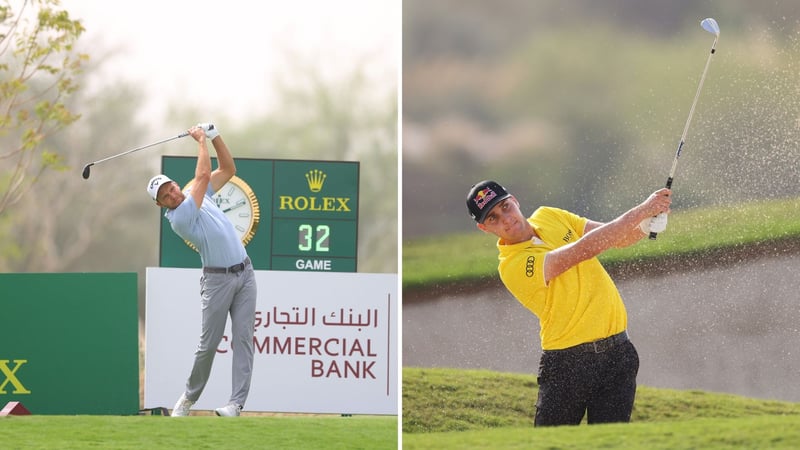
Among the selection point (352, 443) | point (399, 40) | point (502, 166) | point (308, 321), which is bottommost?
point (352, 443)

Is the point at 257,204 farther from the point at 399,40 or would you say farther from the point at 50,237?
the point at 50,237

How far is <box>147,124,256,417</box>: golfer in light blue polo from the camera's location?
705 cm

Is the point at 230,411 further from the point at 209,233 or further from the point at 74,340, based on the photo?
the point at 74,340

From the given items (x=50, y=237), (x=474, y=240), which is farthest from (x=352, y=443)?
(x=50, y=237)

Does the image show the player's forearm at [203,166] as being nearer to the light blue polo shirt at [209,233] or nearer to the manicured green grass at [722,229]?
the light blue polo shirt at [209,233]

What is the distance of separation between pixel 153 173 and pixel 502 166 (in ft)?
50.7

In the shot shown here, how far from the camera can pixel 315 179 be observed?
912cm

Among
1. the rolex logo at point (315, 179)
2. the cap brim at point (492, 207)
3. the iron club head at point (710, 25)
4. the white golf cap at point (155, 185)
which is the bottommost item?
the cap brim at point (492, 207)

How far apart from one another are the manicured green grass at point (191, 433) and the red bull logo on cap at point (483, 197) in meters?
1.42

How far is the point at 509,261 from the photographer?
5141 mm

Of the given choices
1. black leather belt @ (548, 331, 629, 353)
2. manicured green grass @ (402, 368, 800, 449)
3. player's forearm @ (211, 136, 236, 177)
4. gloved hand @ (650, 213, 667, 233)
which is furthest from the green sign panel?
gloved hand @ (650, 213, 667, 233)

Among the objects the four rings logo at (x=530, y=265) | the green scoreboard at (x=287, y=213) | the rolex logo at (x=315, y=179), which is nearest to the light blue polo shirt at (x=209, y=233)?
the green scoreboard at (x=287, y=213)

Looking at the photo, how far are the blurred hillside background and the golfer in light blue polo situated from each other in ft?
6.12

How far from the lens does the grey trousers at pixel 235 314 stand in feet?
23.4
